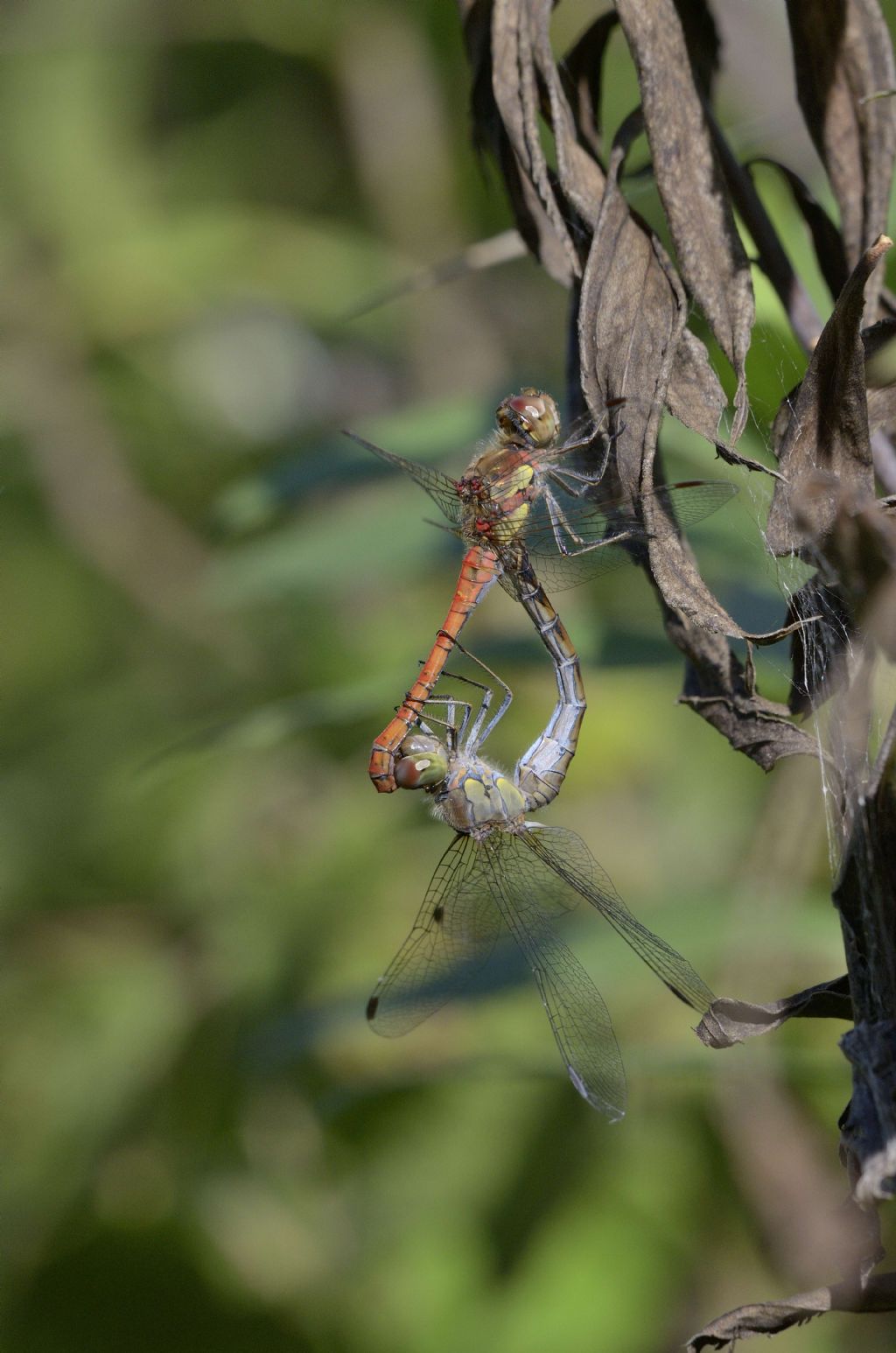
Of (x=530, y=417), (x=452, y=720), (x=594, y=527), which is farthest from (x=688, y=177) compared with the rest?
(x=452, y=720)

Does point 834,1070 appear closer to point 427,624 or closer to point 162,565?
point 427,624

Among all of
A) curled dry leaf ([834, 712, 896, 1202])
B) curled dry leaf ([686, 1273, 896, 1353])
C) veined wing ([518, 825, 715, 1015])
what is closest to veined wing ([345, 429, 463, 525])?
veined wing ([518, 825, 715, 1015])

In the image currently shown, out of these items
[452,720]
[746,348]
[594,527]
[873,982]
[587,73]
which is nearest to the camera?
[873,982]

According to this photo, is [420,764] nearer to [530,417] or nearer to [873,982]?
[530,417]

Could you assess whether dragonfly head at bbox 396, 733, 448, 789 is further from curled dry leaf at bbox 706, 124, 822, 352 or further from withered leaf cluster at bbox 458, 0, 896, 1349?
curled dry leaf at bbox 706, 124, 822, 352

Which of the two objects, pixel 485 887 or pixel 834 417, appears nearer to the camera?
pixel 834 417

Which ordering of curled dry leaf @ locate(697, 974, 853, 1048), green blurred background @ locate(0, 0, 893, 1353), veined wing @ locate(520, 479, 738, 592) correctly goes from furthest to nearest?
green blurred background @ locate(0, 0, 893, 1353) → veined wing @ locate(520, 479, 738, 592) → curled dry leaf @ locate(697, 974, 853, 1048)

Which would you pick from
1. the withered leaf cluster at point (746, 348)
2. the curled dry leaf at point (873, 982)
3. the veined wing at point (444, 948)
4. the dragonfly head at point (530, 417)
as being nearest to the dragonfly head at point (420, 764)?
the veined wing at point (444, 948)
